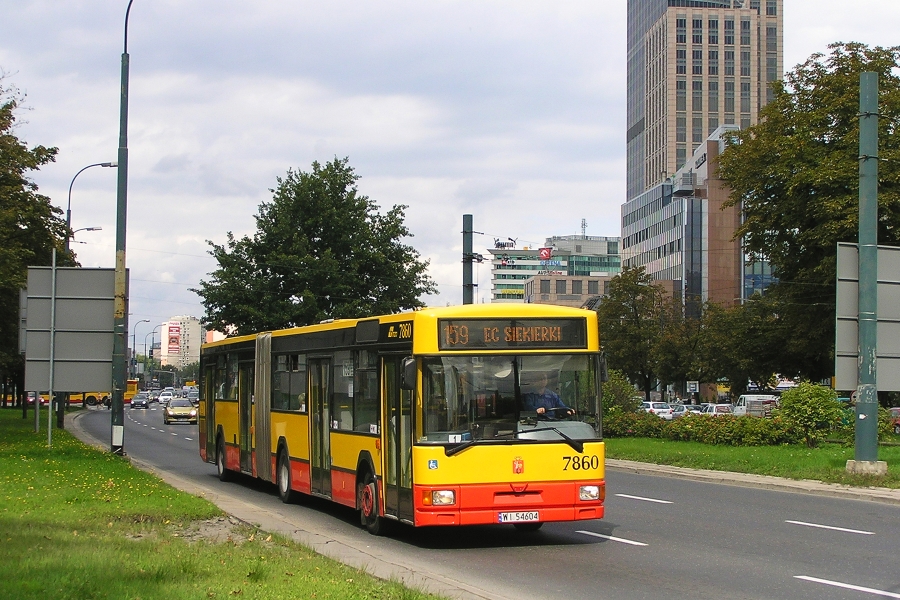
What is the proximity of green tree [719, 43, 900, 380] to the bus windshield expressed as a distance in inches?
1216

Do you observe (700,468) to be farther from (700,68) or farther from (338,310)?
(700,68)

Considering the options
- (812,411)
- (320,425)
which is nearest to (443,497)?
(320,425)

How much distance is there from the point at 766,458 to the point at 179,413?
43.6 meters

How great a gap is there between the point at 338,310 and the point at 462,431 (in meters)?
43.9

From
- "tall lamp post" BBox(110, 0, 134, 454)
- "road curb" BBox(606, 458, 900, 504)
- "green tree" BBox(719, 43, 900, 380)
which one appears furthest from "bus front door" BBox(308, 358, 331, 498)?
"green tree" BBox(719, 43, 900, 380)

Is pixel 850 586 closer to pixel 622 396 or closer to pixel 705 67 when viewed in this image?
pixel 622 396

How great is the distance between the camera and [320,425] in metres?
17.5

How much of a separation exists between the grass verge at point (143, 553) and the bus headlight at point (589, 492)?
3478 mm

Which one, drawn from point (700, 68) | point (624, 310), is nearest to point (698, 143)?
point (700, 68)

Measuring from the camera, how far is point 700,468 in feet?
86.6

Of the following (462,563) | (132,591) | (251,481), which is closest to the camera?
(132,591)

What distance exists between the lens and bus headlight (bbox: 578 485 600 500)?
13.7 m

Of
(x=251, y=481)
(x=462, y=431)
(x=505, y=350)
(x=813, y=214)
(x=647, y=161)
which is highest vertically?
(x=647, y=161)

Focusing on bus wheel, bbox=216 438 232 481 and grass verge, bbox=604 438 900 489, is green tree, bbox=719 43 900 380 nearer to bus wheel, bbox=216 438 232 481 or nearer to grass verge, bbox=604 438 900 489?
grass verge, bbox=604 438 900 489
